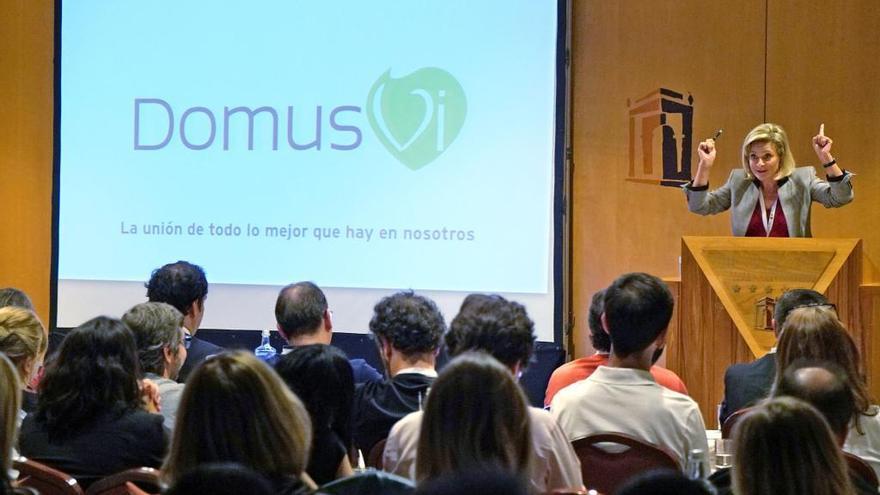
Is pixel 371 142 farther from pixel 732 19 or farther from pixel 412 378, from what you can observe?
pixel 412 378

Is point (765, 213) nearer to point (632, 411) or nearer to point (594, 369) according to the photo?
point (594, 369)

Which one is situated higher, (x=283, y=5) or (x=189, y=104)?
(x=283, y=5)

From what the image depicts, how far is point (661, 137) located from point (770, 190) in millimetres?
1322

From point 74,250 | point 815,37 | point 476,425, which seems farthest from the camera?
point 74,250

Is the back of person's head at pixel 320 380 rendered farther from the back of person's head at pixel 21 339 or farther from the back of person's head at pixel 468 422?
the back of person's head at pixel 21 339

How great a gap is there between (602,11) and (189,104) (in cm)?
256

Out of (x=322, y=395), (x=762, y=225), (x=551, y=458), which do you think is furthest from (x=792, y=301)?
(x=322, y=395)

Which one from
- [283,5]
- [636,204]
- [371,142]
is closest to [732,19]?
[636,204]

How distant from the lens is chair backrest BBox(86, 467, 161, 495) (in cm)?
241

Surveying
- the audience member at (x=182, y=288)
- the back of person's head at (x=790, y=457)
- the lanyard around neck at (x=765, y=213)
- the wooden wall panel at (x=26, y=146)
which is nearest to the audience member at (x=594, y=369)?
the back of person's head at (x=790, y=457)

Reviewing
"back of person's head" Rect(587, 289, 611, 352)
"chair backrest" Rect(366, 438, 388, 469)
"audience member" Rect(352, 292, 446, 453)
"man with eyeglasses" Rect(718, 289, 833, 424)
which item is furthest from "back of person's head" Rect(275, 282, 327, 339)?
"man with eyeglasses" Rect(718, 289, 833, 424)

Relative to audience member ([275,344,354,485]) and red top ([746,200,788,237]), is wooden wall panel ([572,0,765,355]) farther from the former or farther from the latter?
audience member ([275,344,354,485])

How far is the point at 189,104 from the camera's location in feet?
22.3

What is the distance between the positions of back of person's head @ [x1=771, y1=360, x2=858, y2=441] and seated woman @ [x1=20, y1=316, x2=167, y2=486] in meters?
1.56
